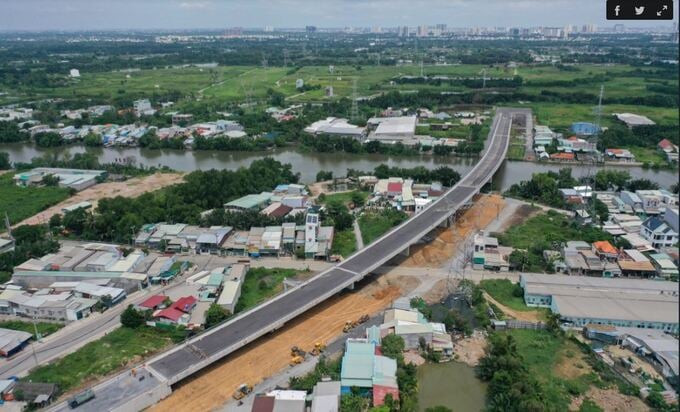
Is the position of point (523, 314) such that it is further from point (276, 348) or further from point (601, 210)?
point (601, 210)

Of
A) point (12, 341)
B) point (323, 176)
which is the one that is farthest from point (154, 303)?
point (323, 176)

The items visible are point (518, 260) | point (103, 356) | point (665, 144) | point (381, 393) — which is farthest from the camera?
point (665, 144)

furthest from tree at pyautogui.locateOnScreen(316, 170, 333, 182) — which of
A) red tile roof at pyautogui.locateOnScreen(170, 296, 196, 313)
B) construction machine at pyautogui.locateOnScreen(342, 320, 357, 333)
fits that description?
construction machine at pyautogui.locateOnScreen(342, 320, 357, 333)

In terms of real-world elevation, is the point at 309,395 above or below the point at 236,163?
below

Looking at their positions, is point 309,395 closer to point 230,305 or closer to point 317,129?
point 230,305

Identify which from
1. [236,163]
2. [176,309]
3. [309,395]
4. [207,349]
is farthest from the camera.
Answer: [236,163]

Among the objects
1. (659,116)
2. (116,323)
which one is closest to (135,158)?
(116,323)

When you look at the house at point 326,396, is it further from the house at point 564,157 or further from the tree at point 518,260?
the house at point 564,157
